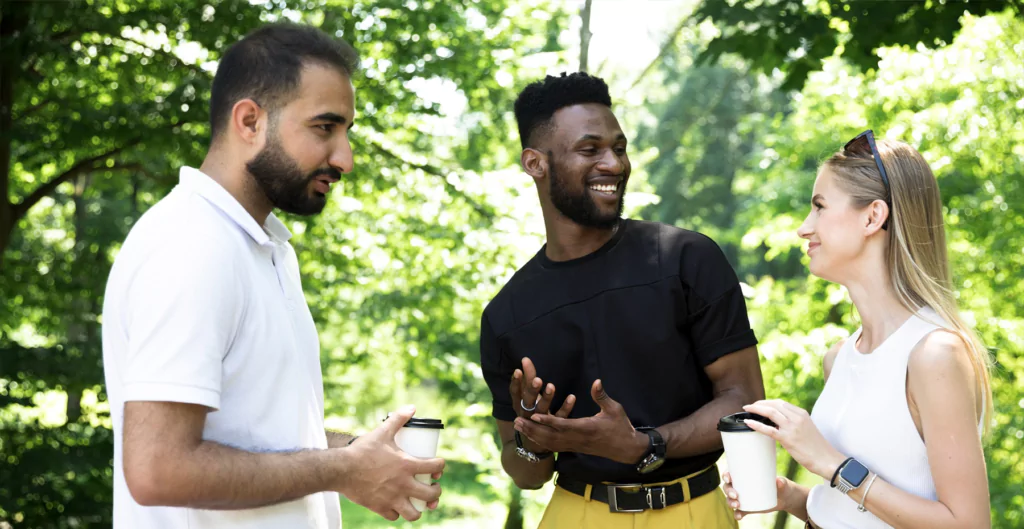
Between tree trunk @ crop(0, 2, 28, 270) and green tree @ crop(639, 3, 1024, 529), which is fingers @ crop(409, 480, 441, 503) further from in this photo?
green tree @ crop(639, 3, 1024, 529)

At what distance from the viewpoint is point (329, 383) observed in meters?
10.9

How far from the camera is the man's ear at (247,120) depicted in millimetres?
2188

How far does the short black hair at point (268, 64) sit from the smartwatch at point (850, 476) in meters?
1.57

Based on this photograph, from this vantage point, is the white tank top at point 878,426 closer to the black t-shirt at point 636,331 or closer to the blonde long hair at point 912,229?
the blonde long hair at point 912,229

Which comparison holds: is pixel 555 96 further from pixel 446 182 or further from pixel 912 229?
pixel 446 182

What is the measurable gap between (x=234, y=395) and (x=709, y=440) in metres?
1.48

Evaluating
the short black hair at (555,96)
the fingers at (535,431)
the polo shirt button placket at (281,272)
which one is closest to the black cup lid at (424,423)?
the polo shirt button placket at (281,272)

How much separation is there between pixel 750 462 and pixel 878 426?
1.11ft

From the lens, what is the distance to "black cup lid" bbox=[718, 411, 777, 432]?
2.22 meters

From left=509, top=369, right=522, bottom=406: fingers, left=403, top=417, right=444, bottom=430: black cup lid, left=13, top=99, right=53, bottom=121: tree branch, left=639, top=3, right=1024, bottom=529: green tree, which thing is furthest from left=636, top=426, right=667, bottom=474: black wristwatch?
left=13, top=99, right=53, bottom=121: tree branch

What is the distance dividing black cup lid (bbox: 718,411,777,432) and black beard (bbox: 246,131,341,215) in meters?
1.12

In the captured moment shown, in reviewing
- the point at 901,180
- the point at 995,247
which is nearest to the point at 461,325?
the point at 995,247

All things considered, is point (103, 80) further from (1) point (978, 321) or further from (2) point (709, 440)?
(1) point (978, 321)

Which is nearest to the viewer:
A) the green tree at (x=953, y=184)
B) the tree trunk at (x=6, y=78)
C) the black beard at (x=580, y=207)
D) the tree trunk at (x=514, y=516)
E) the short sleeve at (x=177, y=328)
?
the short sleeve at (x=177, y=328)
